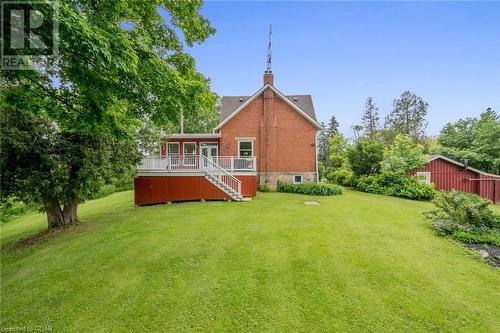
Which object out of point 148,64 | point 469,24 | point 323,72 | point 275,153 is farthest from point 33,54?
point 323,72

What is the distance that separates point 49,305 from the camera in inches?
149

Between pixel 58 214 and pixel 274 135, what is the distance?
12.7 metres

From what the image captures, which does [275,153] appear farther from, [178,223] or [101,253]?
[101,253]

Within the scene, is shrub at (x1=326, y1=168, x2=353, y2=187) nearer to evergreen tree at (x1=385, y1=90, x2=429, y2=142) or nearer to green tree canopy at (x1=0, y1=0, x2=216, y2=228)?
green tree canopy at (x1=0, y1=0, x2=216, y2=228)

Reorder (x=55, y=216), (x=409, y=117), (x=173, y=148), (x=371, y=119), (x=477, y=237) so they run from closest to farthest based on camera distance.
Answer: (x=477, y=237) → (x=55, y=216) → (x=173, y=148) → (x=409, y=117) → (x=371, y=119)

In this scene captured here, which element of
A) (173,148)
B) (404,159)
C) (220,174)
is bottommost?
(220,174)

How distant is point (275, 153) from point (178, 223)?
9752mm

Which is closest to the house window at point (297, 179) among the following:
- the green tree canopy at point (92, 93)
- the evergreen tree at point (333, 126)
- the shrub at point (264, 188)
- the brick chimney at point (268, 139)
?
the brick chimney at point (268, 139)

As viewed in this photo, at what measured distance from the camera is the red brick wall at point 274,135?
52.1 ft

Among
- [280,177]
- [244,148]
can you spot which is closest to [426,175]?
[280,177]

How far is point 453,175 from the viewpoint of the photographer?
1611cm

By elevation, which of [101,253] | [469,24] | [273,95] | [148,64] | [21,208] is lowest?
[21,208]

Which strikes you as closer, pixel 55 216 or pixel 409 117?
pixel 55 216

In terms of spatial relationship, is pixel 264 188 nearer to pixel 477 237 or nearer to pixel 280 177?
pixel 280 177
